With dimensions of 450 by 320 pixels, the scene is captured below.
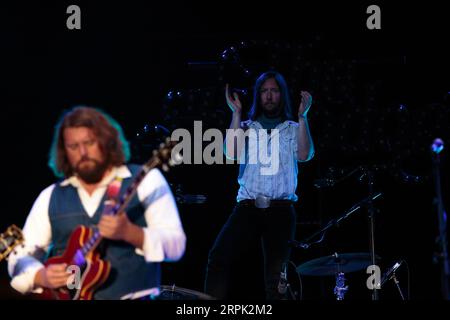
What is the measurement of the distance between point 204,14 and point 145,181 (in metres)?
2.86

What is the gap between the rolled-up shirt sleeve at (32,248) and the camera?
→ 350cm

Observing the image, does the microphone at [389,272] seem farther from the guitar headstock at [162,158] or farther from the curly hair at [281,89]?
the guitar headstock at [162,158]

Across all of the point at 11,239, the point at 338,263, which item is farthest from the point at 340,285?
the point at 11,239

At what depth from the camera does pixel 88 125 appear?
3.61 meters

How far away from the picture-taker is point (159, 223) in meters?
3.38

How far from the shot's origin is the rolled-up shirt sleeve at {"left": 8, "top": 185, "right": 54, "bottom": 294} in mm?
3498

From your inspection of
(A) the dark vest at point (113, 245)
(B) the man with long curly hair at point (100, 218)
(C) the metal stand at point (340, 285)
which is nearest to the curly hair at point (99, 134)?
(B) the man with long curly hair at point (100, 218)

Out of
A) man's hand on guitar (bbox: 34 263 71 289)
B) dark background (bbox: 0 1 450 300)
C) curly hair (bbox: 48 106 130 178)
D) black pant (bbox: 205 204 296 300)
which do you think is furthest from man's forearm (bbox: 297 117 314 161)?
man's hand on guitar (bbox: 34 263 71 289)

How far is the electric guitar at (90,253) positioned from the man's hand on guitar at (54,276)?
0.03 metres

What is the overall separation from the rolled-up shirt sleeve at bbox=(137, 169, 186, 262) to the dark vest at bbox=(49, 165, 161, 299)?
8 centimetres

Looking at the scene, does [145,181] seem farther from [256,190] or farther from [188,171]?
[188,171]

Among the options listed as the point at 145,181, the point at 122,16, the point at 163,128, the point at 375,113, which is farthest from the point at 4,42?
Result: the point at 375,113

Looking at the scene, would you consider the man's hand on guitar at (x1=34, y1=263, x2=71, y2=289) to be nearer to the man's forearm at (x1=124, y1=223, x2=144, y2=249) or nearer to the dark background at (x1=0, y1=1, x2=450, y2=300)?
the man's forearm at (x1=124, y1=223, x2=144, y2=249)
